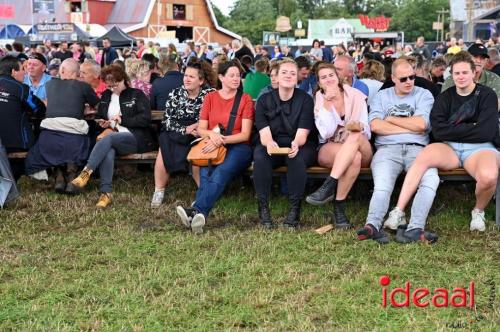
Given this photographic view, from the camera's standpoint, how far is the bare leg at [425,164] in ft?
18.2

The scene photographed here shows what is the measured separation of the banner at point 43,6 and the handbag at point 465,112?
47.8 metres

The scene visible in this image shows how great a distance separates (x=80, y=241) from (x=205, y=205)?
42.3 inches

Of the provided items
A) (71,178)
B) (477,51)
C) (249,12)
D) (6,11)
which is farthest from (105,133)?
(249,12)

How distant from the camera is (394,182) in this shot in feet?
18.7

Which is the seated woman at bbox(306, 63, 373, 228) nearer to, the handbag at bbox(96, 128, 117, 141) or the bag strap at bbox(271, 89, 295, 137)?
the bag strap at bbox(271, 89, 295, 137)

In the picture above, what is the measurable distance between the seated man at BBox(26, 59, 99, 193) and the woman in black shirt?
133 inches

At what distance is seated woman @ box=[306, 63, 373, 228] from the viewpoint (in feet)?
18.8

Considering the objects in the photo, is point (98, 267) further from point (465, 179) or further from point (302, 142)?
point (465, 179)

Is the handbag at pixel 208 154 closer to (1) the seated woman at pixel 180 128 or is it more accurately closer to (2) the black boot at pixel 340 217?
(1) the seated woman at pixel 180 128

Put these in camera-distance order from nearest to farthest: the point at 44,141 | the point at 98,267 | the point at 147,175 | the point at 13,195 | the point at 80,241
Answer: the point at 98,267 < the point at 80,241 < the point at 13,195 < the point at 44,141 < the point at 147,175

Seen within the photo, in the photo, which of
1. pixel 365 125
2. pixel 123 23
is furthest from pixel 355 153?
pixel 123 23

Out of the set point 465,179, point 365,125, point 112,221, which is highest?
point 365,125

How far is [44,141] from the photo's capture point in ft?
23.3

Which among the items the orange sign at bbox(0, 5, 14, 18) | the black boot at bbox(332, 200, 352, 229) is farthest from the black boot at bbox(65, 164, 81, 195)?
the orange sign at bbox(0, 5, 14, 18)
